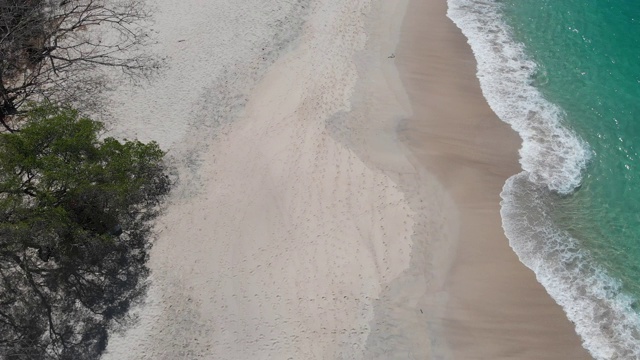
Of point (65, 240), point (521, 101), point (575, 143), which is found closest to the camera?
point (65, 240)

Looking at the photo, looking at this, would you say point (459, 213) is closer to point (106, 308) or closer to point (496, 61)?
point (496, 61)

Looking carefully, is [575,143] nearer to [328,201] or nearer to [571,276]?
[571,276]

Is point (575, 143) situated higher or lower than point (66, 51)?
lower

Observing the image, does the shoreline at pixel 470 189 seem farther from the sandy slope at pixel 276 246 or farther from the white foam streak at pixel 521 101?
the sandy slope at pixel 276 246

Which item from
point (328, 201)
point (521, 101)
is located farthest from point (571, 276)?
point (521, 101)

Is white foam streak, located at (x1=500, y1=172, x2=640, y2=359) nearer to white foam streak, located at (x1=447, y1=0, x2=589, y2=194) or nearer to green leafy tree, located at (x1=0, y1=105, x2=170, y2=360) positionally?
white foam streak, located at (x1=447, y1=0, x2=589, y2=194)

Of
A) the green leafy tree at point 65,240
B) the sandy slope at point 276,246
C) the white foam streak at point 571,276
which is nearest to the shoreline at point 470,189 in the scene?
the white foam streak at point 571,276
